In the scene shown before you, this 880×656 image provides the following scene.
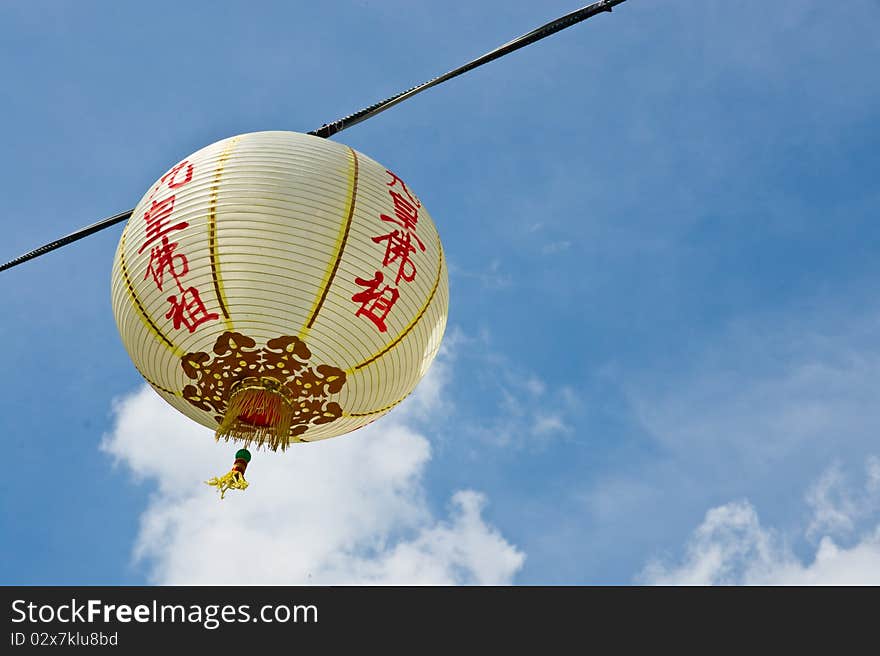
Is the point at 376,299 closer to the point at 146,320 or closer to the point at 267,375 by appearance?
the point at 267,375

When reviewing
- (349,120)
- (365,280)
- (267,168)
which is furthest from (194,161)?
(365,280)

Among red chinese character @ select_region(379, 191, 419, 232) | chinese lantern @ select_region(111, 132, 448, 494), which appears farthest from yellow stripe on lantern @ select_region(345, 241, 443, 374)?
red chinese character @ select_region(379, 191, 419, 232)

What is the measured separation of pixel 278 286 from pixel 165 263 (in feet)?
2.69

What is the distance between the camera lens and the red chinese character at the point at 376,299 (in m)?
6.88

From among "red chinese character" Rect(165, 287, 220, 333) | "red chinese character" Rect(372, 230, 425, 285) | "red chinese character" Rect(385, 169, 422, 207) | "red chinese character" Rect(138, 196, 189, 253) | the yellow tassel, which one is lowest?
the yellow tassel

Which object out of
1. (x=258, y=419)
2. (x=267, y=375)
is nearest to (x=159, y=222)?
(x=267, y=375)

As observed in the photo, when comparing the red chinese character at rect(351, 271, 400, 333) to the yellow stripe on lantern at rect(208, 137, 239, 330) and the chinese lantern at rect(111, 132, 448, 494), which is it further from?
the yellow stripe on lantern at rect(208, 137, 239, 330)

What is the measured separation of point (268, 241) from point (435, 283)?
129 cm

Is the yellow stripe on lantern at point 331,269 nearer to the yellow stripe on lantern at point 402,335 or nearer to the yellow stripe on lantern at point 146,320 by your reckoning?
the yellow stripe on lantern at point 402,335

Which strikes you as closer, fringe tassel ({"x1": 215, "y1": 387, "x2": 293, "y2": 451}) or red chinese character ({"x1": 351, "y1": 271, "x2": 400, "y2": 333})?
red chinese character ({"x1": 351, "y1": 271, "x2": 400, "y2": 333})

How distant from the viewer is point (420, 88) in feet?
22.1

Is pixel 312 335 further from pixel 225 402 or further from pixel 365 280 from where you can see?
pixel 225 402

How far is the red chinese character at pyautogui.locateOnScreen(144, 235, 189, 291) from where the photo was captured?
22.6 feet

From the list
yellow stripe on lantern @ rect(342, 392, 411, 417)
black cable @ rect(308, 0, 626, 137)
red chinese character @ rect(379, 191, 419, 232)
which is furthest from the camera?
yellow stripe on lantern @ rect(342, 392, 411, 417)
